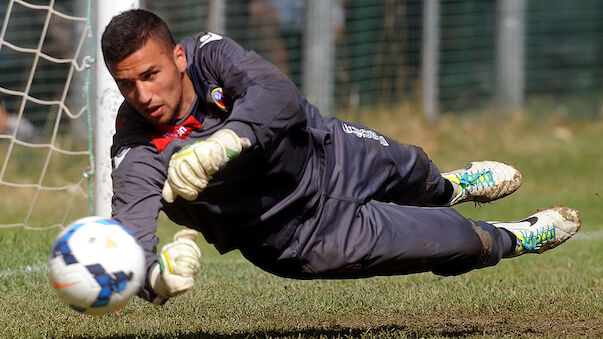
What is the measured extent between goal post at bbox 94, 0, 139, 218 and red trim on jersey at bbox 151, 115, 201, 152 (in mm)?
2590

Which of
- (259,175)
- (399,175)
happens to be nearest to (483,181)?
(399,175)

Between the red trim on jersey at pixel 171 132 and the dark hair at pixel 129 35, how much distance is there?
35 cm

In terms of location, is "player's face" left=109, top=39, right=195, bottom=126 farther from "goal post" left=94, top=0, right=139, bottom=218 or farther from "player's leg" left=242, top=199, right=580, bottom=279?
"goal post" left=94, top=0, right=139, bottom=218

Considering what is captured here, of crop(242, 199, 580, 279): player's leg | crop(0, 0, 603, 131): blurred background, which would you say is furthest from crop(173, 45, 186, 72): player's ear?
crop(0, 0, 603, 131): blurred background

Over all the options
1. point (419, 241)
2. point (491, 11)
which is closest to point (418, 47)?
point (491, 11)

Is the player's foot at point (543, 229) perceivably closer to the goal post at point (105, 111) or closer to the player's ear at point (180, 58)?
the player's ear at point (180, 58)

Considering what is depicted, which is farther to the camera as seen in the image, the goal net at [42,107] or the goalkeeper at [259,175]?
the goal net at [42,107]

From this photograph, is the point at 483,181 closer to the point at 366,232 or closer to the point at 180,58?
the point at 366,232

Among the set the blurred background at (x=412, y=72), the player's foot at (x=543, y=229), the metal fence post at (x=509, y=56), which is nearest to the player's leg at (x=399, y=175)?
the player's foot at (x=543, y=229)

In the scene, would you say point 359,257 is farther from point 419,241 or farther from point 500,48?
point 500,48

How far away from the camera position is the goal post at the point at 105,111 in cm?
661

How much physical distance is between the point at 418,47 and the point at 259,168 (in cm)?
928

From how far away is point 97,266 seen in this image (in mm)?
3533

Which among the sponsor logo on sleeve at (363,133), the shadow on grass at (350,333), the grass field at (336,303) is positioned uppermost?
the sponsor logo on sleeve at (363,133)
